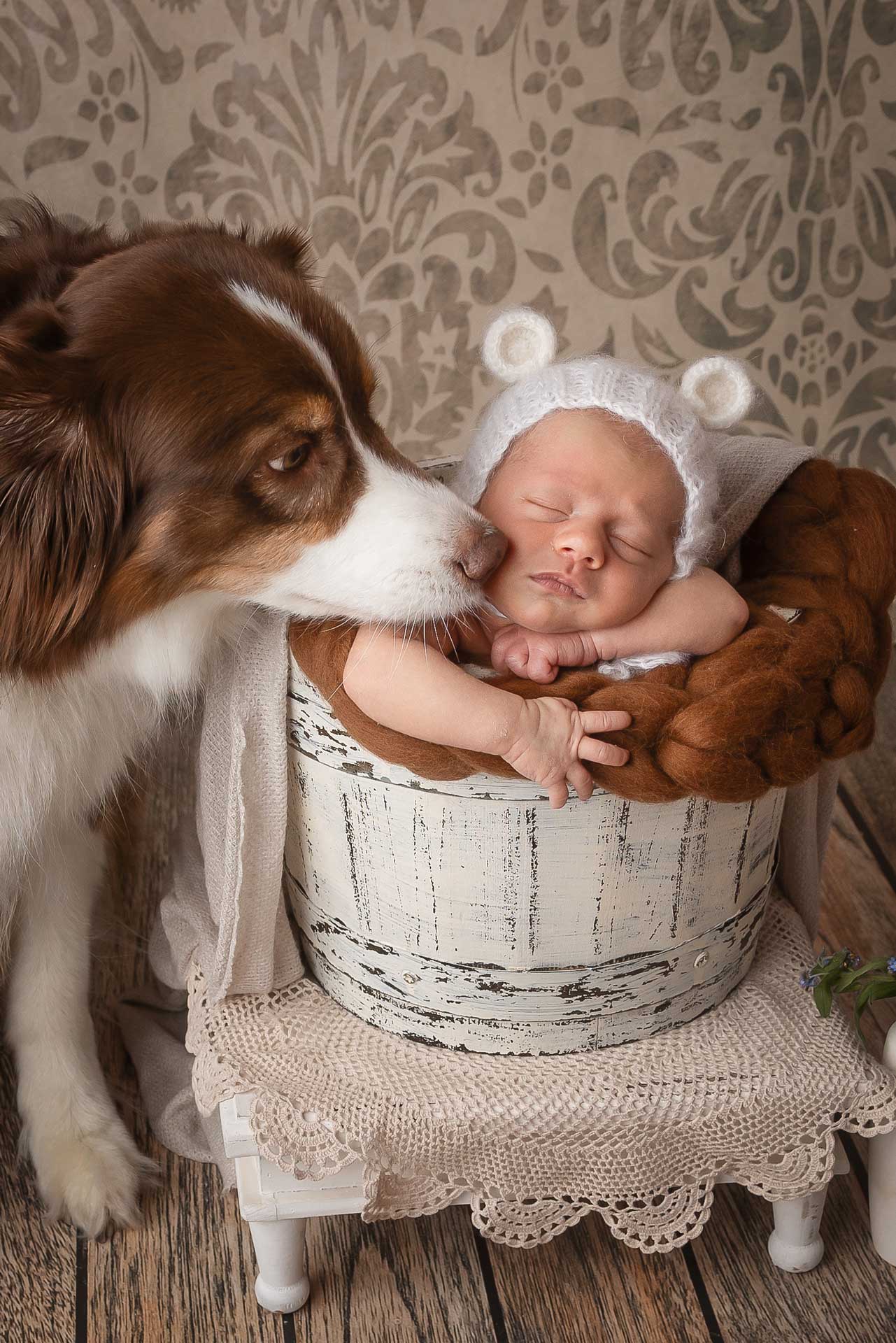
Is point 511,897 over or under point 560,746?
under

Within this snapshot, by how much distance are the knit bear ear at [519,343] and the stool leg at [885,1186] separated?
707 mm

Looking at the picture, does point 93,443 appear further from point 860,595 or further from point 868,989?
point 868,989

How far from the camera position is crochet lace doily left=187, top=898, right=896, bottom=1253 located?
1.08 meters

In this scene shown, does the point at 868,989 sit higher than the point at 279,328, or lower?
lower

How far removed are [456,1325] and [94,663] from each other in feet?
2.29

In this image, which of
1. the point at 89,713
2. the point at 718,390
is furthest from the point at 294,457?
the point at 718,390

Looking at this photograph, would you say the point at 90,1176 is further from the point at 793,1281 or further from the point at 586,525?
the point at 586,525

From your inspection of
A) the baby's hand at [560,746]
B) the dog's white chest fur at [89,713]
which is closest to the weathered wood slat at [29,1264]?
the dog's white chest fur at [89,713]

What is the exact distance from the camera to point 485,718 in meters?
0.95

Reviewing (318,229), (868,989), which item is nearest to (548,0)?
(318,229)

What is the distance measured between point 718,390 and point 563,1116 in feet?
2.24

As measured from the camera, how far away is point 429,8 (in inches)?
74.7

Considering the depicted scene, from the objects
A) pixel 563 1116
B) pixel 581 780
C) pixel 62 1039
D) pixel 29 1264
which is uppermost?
pixel 581 780

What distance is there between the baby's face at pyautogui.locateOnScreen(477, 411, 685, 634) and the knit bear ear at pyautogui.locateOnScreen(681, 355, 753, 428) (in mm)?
120
